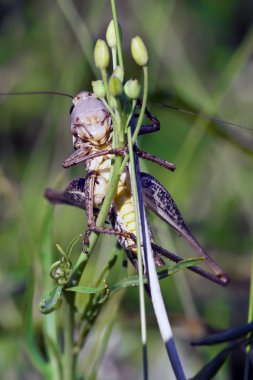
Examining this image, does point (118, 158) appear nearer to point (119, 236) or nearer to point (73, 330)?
point (119, 236)

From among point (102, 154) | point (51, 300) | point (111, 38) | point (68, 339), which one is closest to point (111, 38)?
point (111, 38)

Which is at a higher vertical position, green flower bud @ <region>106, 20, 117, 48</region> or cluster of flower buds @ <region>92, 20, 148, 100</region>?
green flower bud @ <region>106, 20, 117, 48</region>

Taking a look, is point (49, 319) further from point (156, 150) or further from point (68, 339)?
point (156, 150)

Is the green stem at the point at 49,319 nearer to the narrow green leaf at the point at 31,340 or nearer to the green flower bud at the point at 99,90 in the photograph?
the narrow green leaf at the point at 31,340

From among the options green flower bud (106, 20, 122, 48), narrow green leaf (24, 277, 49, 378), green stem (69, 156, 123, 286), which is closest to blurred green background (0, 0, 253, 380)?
narrow green leaf (24, 277, 49, 378)

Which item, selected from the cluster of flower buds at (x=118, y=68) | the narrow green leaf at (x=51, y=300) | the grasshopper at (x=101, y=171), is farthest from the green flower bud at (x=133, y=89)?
the narrow green leaf at (x=51, y=300)

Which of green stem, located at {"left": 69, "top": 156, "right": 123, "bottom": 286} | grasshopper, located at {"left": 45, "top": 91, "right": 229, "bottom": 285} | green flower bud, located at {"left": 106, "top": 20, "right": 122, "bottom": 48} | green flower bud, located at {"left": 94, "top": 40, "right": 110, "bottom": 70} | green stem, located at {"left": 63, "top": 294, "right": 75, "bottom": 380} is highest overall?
green flower bud, located at {"left": 106, "top": 20, "right": 122, "bottom": 48}

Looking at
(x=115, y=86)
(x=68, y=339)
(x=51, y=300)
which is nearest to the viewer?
(x=115, y=86)

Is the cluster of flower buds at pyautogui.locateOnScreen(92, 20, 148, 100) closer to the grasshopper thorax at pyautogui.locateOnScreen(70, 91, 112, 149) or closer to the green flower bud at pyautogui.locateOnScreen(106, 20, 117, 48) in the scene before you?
the green flower bud at pyautogui.locateOnScreen(106, 20, 117, 48)
